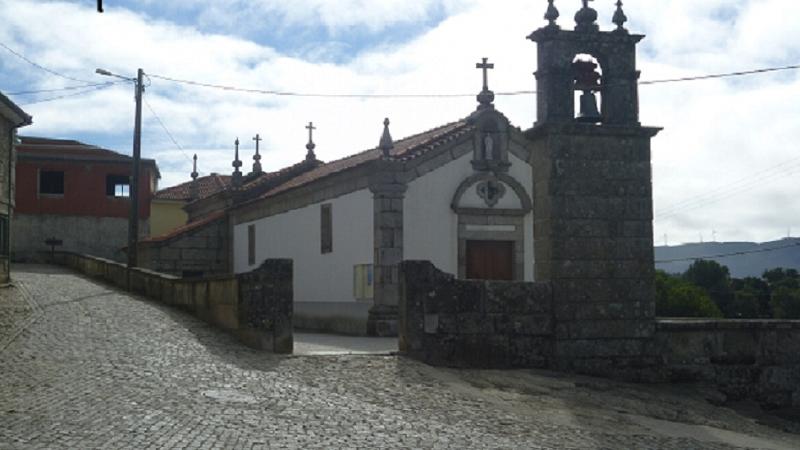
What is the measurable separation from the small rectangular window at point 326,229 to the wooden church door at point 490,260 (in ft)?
12.1

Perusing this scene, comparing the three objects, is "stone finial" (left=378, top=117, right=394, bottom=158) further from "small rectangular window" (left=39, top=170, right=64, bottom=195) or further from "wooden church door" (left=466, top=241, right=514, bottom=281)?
"small rectangular window" (left=39, top=170, right=64, bottom=195)

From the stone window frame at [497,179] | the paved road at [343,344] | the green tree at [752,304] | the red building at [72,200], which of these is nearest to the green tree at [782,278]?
the green tree at [752,304]

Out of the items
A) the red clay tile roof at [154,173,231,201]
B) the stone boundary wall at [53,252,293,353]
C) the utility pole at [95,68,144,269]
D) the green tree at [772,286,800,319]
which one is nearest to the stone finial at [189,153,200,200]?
the red clay tile roof at [154,173,231,201]

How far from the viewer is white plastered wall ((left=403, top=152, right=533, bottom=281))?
19.9 m

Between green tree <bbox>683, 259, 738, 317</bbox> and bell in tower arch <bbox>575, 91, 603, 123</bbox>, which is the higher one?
bell in tower arch <bbox>575, 91, 603, 123</bbox>

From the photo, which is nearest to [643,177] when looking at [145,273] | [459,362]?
[459,362]

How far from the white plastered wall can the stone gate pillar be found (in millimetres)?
250

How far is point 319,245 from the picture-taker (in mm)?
22656

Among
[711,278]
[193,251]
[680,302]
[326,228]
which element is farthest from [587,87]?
[711,278]

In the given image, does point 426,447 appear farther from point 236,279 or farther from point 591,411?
point 236,279

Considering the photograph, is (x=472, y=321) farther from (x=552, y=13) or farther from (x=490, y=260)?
(x=490, y=260)

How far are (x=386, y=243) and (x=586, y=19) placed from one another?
7.62 m

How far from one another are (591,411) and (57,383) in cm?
606

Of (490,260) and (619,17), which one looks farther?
(490,260)
